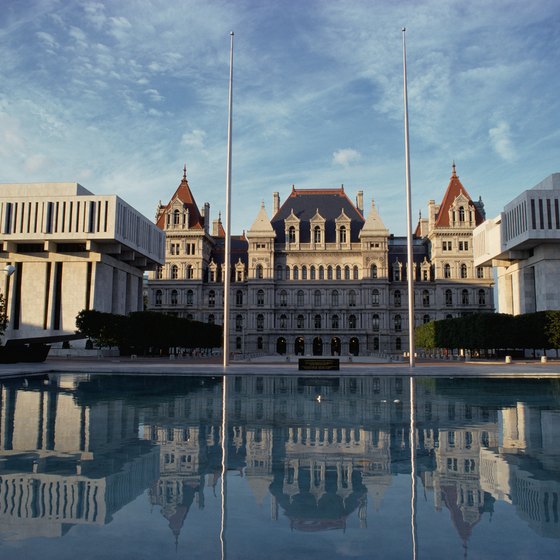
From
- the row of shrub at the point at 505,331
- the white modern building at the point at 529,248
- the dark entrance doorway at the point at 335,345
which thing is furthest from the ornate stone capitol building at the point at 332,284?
the row of shrub at the point at 505,331

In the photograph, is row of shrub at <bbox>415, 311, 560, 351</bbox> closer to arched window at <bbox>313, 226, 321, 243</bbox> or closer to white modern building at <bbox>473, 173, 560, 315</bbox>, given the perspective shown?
white modern building at <bbox>473, 173, 560, 315</bbox>

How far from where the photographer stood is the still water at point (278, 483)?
6242 millimetres

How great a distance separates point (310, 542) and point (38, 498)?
4098 millimetres

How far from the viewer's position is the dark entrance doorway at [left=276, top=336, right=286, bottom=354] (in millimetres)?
101250

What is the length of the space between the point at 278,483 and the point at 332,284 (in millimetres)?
92592

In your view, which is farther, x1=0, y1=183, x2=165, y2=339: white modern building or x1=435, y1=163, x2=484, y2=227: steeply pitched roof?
x1=435, y1=163, x2=484, y2=227: steeply pitched roof

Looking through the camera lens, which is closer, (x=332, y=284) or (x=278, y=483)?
(x=278, y=483)

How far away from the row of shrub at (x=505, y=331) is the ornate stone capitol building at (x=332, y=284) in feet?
98.6

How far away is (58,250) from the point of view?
250 feet

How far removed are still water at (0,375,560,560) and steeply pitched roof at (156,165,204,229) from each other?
302 ft

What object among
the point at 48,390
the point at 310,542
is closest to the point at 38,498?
the point at 310,542

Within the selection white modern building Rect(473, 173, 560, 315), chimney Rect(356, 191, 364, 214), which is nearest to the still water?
white modern building Rect(473, 173, 560, 315)

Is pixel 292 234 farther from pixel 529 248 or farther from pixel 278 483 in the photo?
pixel 278 483

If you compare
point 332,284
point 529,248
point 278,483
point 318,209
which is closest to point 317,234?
point 318,209
